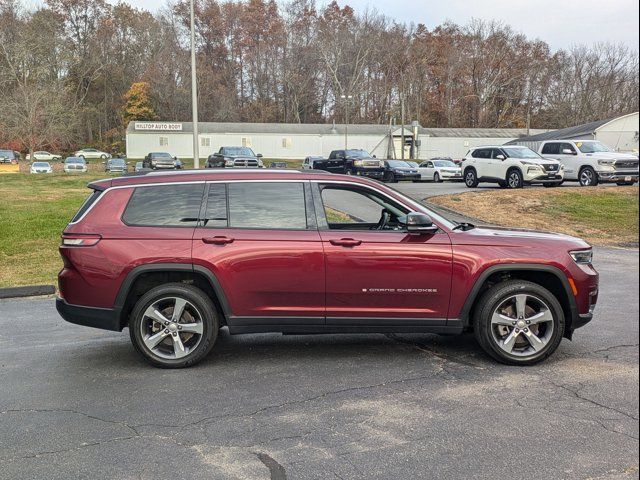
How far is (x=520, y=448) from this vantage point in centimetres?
366

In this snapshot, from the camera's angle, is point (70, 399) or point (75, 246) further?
point (75, 246)

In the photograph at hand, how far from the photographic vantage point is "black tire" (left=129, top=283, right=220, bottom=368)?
521cm

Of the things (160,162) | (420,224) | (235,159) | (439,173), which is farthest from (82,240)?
(160,162)

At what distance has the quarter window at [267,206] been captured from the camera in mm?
5359

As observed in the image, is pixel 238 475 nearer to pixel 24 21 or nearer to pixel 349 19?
pixel 24 21

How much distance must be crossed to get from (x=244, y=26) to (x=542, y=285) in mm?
93784

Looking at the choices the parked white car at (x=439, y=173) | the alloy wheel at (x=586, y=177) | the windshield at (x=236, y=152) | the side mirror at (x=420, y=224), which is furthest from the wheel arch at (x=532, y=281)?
the windshield at (x=236, y=152)

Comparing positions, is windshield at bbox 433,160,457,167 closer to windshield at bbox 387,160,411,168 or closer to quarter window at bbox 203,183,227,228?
windshield at bbox 387,160,411,168

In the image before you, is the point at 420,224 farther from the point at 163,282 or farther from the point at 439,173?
the point at 439,173

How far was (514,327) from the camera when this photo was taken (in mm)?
5230

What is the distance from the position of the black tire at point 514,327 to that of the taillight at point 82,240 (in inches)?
138

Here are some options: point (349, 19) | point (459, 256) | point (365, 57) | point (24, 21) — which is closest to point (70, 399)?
point (459, 256)

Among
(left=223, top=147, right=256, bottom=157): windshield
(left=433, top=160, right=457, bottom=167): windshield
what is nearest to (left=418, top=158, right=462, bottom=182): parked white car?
(left=433, top=160, right=457, bottom=167): windshield

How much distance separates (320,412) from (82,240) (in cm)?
267
